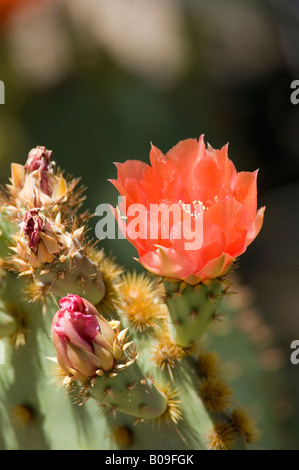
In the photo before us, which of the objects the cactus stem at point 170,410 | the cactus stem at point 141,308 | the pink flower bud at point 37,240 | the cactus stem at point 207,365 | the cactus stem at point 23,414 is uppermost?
the pink flower bud at point 37,240

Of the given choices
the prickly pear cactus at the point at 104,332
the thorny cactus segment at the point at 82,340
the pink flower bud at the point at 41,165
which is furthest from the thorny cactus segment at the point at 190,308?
the pink flower bud at the point at 41,165

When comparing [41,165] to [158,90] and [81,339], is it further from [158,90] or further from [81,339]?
[158,90]

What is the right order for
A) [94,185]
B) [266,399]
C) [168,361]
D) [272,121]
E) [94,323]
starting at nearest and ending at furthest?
[94,323] → [168,361] → [266,399] → [94,185] → [272,121]

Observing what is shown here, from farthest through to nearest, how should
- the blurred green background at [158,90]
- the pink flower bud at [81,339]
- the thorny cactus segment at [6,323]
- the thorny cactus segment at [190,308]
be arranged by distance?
the blurred green background at [158,90], the thorny cactus segment at [6,323], the thorny cactus segment at [190,308], the pink flower bud at [81,339]

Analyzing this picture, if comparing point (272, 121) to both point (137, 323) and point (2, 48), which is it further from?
point (137, 323)

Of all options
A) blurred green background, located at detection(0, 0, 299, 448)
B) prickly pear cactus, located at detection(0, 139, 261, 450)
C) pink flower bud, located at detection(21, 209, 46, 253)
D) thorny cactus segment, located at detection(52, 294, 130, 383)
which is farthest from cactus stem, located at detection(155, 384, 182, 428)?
blurred green background, located at detection(0, 0, 299, 448)

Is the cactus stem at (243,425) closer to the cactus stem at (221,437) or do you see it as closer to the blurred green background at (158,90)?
the cactus stem at (221,437)

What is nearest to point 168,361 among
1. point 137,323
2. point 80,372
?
point 137,323
